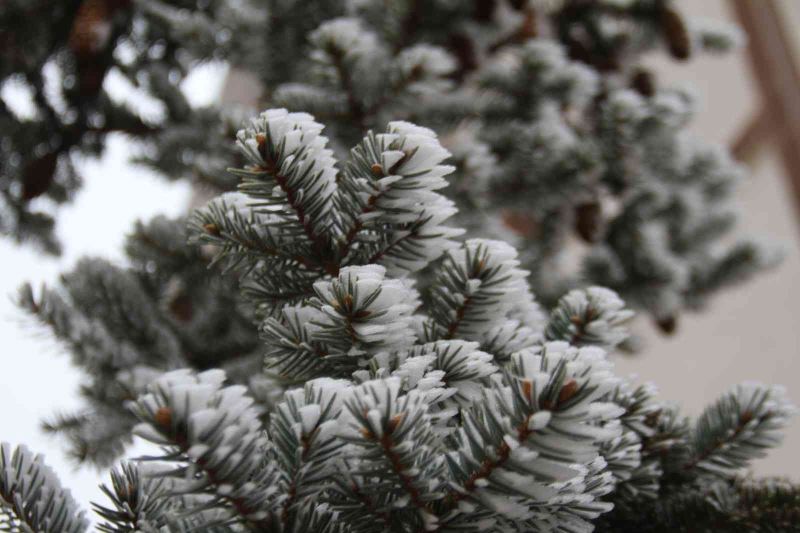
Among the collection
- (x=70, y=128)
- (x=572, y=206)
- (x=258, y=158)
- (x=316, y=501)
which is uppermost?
(x=70, y=128)

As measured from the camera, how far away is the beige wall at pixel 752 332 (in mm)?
1350

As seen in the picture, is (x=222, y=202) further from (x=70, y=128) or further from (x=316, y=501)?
(x=70, y=128)

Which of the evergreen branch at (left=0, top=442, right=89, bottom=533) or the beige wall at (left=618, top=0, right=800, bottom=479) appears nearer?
the evergreen branch at (left=0, top=442, right=89, bottom=533)

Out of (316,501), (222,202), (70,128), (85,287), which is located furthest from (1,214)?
(316,501)

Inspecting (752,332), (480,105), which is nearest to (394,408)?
(480,105)

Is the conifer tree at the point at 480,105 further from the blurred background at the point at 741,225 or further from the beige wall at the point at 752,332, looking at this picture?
the beige wall at the point at 752,332

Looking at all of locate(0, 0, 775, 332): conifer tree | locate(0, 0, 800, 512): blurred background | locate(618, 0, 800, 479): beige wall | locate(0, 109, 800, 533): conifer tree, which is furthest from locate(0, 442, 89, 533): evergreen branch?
locate(618, 0, 800, 479): beige wall

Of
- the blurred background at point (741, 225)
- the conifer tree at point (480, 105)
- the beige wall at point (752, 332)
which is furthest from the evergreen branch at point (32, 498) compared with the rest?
the beige wall at point (752, 332)

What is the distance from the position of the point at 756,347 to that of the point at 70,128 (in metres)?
1.38

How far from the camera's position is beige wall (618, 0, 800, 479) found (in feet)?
4.43

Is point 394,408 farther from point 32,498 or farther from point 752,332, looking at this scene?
point 752,332

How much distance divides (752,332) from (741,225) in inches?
13.3

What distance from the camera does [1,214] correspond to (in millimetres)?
733

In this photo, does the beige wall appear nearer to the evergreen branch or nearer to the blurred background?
the blurred background
